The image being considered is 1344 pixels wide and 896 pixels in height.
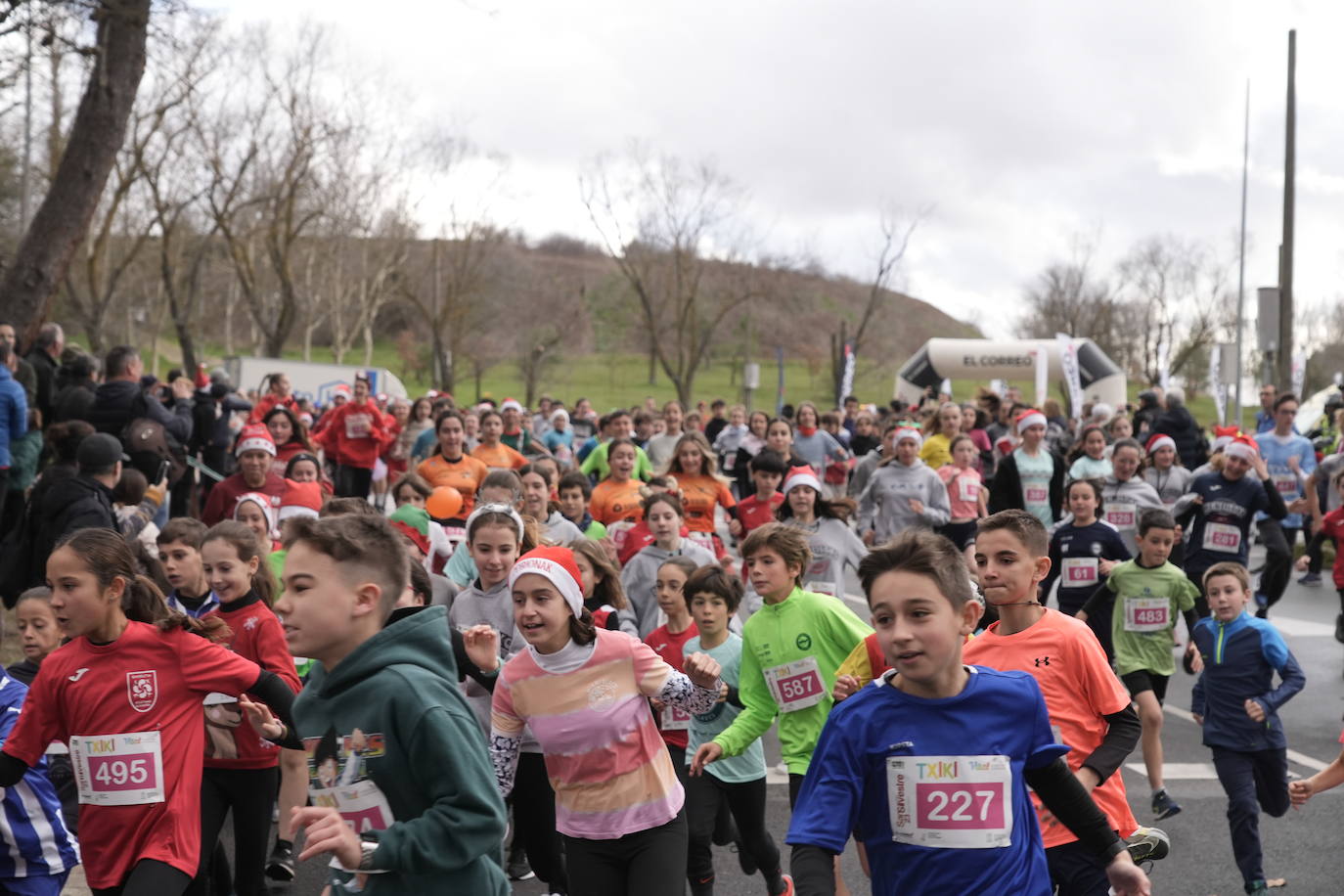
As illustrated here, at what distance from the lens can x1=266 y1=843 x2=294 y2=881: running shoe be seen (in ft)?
19.9

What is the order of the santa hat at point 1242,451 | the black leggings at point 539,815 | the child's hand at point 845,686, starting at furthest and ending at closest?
the santa hat at point 1242,451, the black leggings at point 539,815, the child's hand at point 845,686

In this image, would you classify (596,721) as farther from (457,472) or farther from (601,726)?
(457,472)

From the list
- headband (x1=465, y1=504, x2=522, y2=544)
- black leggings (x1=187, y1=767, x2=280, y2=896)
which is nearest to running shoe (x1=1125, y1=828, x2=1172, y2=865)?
headband (x1=465, y1=504, x2=522, y2=544)

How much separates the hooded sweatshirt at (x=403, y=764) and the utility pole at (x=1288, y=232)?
2194 centimetres

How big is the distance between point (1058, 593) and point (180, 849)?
6392mm

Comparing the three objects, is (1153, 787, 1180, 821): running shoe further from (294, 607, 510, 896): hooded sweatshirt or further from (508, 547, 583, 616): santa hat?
(294, 607, 510, 896): hooded sweatshirt

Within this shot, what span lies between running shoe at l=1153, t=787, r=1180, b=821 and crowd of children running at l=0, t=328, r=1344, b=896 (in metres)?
0.01

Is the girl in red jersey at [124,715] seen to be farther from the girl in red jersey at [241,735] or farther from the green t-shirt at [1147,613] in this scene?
the green t-shirt at [1147,613]

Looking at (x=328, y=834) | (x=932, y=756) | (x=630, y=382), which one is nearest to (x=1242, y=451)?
(x=932, y=756)

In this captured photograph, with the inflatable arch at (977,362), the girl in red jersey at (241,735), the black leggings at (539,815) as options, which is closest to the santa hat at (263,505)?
the girl in red jersey at (241,735)

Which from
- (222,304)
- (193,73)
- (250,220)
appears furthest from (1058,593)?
(222,304)

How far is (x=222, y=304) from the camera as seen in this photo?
76.8 meters

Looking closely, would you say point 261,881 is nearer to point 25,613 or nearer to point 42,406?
point 25,613

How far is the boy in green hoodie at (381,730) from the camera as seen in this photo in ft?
9.16
